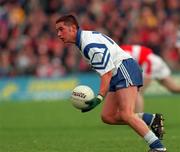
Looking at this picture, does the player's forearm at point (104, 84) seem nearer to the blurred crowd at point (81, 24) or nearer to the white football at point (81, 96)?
the white football at point (81, 96)

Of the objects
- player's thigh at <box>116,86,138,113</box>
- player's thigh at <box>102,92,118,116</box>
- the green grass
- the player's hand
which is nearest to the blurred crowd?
the green grass

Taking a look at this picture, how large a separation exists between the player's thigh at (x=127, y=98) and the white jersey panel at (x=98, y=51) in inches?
15.6

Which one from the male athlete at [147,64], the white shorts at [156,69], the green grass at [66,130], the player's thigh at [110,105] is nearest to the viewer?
the player's thigh at [110,105]

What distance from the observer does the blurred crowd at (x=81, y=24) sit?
2822 cm

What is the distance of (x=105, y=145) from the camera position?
13.4 m

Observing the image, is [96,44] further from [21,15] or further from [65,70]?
[21,15]

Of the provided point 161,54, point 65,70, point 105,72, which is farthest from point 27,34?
point 105,72

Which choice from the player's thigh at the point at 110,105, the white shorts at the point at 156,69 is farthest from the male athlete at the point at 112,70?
the white shorts at the point at 156,69

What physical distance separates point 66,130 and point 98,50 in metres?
6.03

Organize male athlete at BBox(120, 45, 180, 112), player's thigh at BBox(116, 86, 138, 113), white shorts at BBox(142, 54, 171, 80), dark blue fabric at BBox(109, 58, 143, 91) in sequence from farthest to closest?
white shorts at BBox(142, 54, 171, 80), male athlete at BBox(120, 45, 180, 112), dark blue fabric at BBox(109, 58, 143, 91), player's thigh at BBox(116, 86, 138, 113)

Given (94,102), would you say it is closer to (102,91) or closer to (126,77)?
(102,91)

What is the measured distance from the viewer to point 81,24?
29344 millimetres

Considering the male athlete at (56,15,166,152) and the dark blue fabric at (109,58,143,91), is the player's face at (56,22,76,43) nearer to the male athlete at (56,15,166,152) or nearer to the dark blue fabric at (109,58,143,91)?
the male athlete at (56,15,166,152)

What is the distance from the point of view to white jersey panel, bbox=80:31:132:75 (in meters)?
11.2
